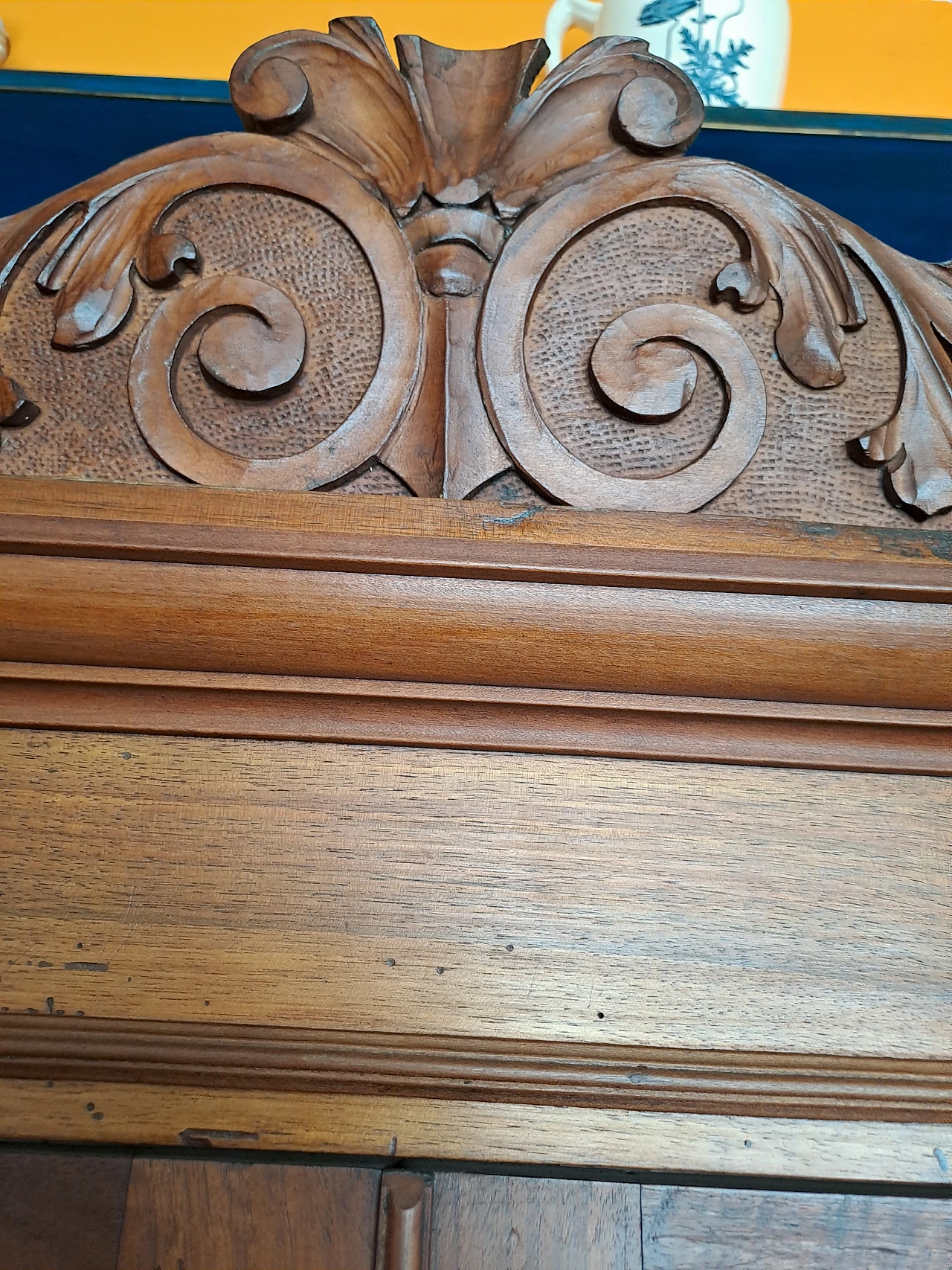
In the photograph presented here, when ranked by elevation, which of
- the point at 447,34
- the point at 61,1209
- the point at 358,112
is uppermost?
the point at 447,34

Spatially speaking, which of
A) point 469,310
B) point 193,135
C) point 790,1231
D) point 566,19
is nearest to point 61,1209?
point 790,1231

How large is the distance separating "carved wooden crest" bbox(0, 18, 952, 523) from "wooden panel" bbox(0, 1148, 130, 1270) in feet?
0.94

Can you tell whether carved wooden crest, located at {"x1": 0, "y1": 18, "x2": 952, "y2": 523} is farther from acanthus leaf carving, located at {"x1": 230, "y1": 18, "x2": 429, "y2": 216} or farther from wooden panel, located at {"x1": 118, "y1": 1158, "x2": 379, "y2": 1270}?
wooden panel, located at {"x1": 118, "y1": 1158, "x2": 379, "y2": 1270}

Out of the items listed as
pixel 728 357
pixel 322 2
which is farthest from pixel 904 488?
pixel 322 2

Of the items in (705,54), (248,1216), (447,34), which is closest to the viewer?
(248,1216)

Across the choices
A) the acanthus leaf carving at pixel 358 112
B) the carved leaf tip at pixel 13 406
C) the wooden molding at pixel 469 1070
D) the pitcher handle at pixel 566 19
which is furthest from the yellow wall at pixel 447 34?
the wooden molding at pixel 469 1070

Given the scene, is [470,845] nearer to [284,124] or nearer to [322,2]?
[284,124]

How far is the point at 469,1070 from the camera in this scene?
0.40m

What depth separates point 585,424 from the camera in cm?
46

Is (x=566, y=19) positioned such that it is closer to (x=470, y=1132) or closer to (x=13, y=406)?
(x=13, y=406)

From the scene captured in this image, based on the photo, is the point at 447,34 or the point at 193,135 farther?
the point at 447,34

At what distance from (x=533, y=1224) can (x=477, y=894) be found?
126 mm

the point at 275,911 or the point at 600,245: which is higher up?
the point at 600,245

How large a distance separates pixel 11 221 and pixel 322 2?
1.50ft
